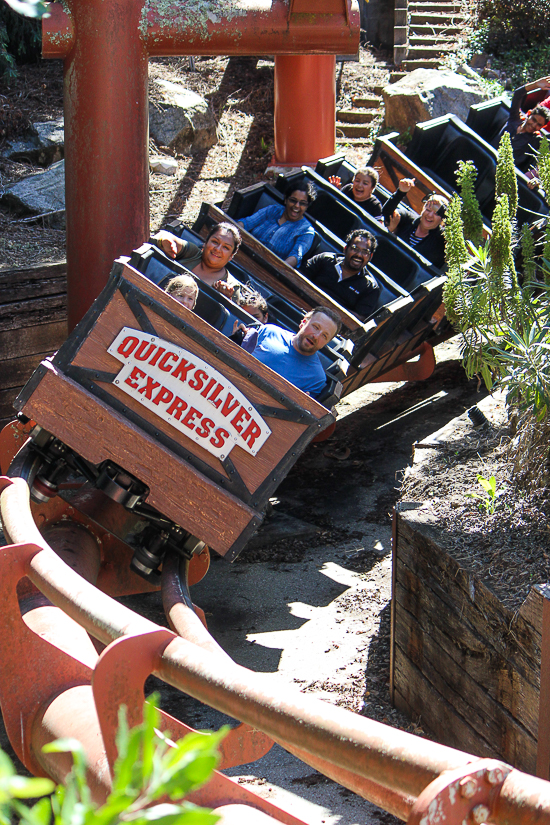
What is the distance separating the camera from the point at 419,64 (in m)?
12.2

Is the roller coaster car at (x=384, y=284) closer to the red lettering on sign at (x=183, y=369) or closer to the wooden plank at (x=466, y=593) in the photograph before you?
the red lettering on sign at (x=183, y=369)

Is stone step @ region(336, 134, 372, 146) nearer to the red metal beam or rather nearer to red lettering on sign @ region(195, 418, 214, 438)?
the red metal beam

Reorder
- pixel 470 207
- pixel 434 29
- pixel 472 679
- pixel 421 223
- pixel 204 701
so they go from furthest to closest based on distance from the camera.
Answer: pixel 434 29 → pixel 421 223 → pixel 470 207 → pixel 472 679 → pixel 204 701

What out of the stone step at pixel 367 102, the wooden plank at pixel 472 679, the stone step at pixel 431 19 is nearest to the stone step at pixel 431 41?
the stone step at pixel 431 19

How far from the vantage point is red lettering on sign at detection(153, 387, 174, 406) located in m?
3.07

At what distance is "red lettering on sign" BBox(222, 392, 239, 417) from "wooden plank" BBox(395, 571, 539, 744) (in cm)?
94

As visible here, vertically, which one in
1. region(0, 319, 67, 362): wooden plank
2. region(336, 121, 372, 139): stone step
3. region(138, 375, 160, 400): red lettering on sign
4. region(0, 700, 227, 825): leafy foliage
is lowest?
region(0, 319, 67, 362): wooden plank

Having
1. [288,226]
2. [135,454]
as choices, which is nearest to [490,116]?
[288,226]

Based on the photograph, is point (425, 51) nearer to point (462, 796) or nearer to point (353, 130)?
point (353, 130)

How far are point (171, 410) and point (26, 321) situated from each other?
7.27 ft

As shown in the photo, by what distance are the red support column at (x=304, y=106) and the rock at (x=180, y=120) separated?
2.14 metres

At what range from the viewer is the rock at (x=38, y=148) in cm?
789

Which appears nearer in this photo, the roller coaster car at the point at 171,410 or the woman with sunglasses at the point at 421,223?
the roller coaster car at the point at 171,410

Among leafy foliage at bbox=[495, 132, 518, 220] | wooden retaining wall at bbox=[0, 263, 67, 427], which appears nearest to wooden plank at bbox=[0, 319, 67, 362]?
wooden retaining wall at bbox=[0, 263, 67, 427]
